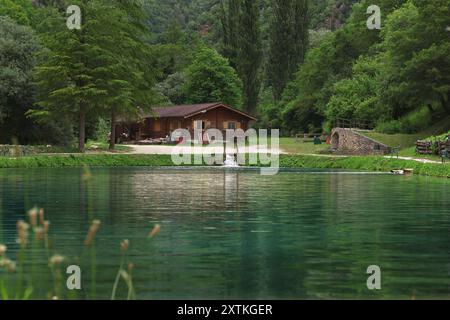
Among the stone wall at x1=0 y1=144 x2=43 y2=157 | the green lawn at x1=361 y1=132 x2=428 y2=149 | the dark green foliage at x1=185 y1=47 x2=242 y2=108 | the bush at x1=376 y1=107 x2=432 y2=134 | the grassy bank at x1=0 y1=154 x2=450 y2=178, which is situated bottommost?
the grassy bank at x1=0 y1=154 x2=450 y2=178

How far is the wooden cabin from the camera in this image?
109 meters

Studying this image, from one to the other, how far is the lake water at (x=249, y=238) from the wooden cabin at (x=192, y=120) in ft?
213

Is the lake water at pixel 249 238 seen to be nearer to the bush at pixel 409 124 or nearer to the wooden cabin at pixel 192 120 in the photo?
the bush at pixel 409 124

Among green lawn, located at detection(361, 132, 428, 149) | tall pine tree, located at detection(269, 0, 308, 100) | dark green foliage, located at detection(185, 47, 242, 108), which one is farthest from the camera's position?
tall pine tree, located at detection(269, 0, 308, 100)

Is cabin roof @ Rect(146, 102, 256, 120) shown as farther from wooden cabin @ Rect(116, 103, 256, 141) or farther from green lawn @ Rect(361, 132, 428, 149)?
green lawn @ Rect(361, 132, 428, 149)

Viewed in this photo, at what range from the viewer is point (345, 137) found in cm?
8050

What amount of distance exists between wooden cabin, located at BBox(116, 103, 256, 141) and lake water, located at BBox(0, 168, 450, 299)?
2562 inches

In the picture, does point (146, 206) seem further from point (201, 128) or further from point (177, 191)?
point (201, 128)

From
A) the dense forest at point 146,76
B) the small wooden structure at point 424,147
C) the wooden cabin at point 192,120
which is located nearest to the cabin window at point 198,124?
the wooden cabin at point 192,120

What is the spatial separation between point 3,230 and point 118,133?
309 ft

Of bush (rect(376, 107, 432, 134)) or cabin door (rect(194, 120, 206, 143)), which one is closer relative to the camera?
bush (rect(376, 107, 432, 134))

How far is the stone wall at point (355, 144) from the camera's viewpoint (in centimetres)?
7550

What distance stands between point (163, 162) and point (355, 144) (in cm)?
1774

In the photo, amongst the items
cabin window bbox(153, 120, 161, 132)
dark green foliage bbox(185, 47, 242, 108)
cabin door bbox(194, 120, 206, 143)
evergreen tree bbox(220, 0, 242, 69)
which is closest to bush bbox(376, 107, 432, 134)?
cabin door bbox(194, 120, 206, 143)
